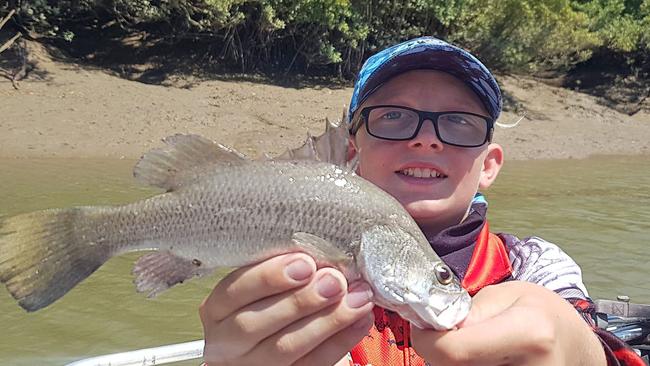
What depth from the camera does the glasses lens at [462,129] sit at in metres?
2.62

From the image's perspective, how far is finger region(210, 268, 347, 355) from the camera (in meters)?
1.73

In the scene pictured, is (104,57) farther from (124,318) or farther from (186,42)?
(124,318)

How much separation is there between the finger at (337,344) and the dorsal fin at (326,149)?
0.46m

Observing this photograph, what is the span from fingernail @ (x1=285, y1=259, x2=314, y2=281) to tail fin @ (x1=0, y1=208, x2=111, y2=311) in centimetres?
59

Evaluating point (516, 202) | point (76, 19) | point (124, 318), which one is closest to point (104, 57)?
point (76, 19)

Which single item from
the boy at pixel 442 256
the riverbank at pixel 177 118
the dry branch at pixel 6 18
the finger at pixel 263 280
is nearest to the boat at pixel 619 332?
the boy at pixel 442 256

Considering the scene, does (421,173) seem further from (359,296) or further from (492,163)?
(359,296)

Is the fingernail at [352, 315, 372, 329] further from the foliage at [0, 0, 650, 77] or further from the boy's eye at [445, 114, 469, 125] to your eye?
the foliage at [0, 0, 650, 77]

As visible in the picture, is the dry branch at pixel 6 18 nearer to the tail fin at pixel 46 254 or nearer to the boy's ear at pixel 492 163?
the boy's ear at pixel 492 163

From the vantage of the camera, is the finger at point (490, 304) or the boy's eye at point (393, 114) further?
the boy's eye at point (393, 114)

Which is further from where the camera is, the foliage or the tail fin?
the foliage

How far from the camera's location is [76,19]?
17.4 meters

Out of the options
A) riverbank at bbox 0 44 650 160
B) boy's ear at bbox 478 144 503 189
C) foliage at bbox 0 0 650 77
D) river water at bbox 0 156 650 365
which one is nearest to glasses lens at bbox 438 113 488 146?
boy's ear at bbox 478 144 503 189

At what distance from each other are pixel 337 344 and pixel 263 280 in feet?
0.98
